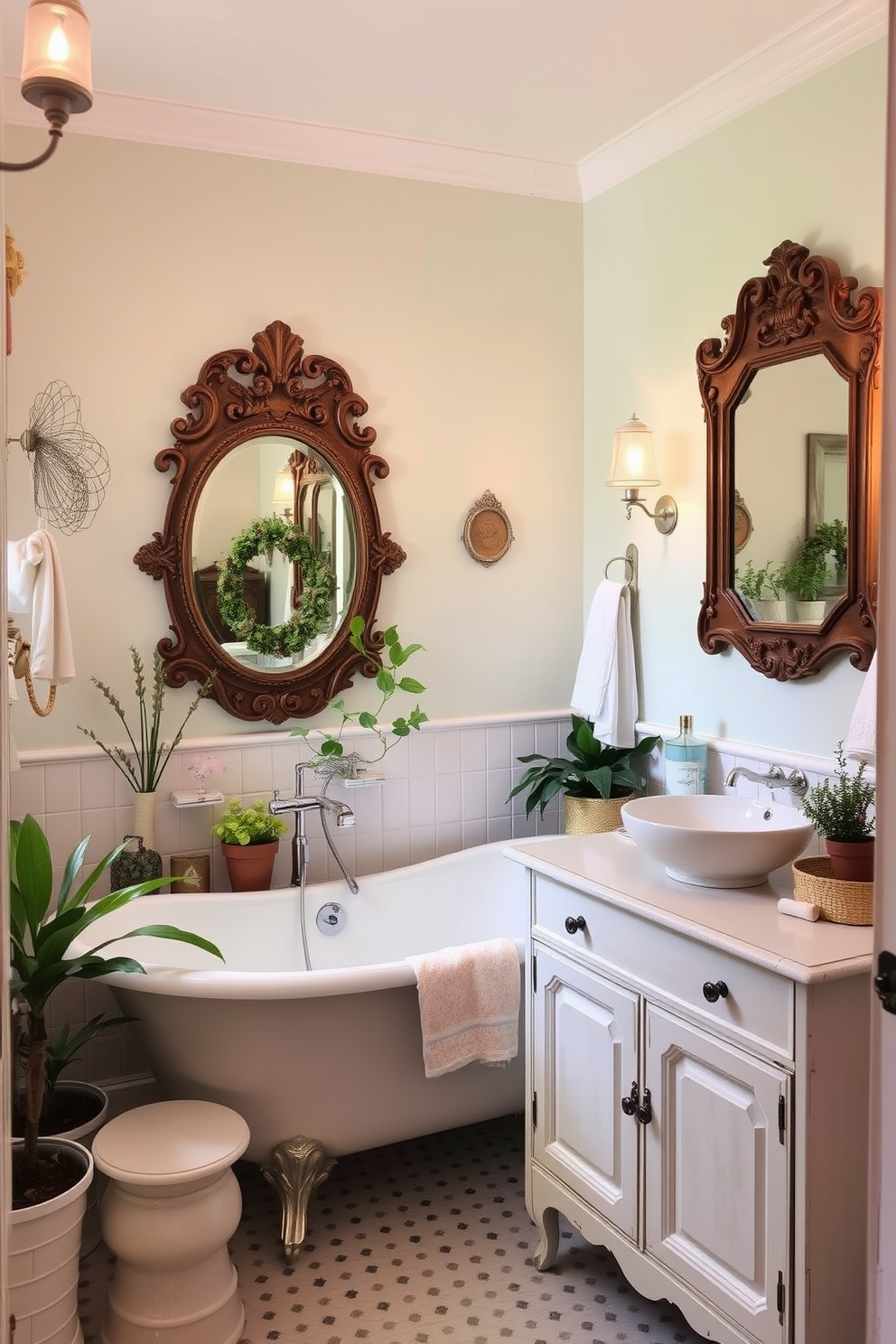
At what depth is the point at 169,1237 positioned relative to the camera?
2270 millimetres

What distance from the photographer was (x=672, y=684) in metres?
3.41

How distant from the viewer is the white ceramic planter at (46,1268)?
83.4 inches

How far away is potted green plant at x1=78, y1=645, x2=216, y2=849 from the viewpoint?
10.3ft

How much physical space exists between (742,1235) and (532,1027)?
71 cm

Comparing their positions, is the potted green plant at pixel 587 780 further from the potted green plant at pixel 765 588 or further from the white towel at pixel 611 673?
the potted green plant at pixel 765 588

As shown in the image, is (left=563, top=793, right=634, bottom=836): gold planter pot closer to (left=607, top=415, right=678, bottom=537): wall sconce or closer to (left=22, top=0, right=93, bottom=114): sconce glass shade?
(left=607, top=415, right=678, bottom=537): wall sconce

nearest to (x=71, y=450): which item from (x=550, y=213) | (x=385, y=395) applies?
(x=385, y=395)

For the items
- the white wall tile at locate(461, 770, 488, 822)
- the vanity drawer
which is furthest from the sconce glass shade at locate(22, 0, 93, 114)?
the white wall tile at locate(461, 770, 488, 822)

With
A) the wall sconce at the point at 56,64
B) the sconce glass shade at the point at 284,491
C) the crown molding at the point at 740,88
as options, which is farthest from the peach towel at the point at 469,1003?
the crown molding at the point at 740,88

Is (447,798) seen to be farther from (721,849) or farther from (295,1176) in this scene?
(721,849)

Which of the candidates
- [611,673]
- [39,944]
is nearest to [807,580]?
[611,673]

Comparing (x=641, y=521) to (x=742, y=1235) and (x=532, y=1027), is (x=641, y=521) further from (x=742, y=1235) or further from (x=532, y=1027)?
(x=742, y=1235)

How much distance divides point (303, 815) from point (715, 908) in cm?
152

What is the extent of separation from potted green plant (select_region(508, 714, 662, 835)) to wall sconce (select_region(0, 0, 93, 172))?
253cm
